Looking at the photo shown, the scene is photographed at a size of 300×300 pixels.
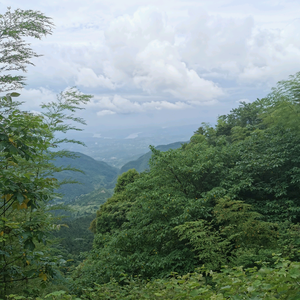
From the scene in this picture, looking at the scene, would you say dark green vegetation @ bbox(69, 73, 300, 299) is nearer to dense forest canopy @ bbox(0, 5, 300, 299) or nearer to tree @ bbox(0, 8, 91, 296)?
dense forest canopy @ bbox(0, 5, 300, 299)

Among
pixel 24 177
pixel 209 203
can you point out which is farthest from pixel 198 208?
pixel 24 177

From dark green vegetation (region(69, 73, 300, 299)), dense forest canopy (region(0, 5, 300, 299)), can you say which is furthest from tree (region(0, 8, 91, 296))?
dark green vegetation (region(69, 73, 300, 299))

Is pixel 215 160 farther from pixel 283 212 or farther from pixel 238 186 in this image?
pixel 283 212

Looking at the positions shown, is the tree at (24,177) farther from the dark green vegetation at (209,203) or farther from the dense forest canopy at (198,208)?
the dark green vegetation at (209,203)

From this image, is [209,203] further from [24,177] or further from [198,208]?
[24,177]

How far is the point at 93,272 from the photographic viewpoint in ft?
27.2

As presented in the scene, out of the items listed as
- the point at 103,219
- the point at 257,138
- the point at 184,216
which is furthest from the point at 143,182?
the point at 103,219

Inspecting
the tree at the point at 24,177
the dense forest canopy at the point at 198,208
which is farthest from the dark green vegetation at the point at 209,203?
the tree at the point at 24,177

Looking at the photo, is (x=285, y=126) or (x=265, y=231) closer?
(x=265, y=231)

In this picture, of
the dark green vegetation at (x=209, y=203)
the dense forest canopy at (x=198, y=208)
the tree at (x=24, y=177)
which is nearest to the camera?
the tree at (x=24, y=177)

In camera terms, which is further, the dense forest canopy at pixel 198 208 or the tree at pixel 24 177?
the dense forest canopy at pixel 198 208

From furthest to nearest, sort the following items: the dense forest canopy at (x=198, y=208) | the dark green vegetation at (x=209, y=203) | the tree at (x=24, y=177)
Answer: the dark green vegetation at (x=209, y=203) → the dense forest canopy at (x=198, y=208) → the tree at (x=24, y=177)

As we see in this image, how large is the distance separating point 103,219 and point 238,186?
12942 mm

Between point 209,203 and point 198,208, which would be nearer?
point 198,208
